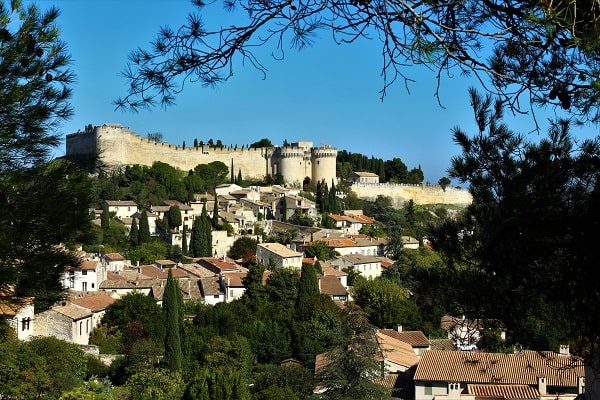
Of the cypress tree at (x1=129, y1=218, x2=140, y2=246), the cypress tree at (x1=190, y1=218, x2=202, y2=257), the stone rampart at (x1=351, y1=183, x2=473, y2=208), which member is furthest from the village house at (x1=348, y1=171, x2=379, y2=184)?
the cypress tree at (x1=129, y1=218, x2=140, y2=246)

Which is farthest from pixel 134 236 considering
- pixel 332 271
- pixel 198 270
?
pixel 332 271

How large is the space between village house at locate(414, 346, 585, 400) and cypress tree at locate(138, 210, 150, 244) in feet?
79.8

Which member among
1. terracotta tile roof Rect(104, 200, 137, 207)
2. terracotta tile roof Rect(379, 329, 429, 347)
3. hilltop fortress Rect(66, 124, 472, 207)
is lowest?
terracotta tile roof Rect(379, 329, 429, 347)

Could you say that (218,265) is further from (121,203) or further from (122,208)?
(121,203)

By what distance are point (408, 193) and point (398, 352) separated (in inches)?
1885

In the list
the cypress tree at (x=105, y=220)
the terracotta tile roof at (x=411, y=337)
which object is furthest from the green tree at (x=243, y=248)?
the terracotta tile roof at (x=411, y=337)

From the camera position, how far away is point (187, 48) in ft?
15.9

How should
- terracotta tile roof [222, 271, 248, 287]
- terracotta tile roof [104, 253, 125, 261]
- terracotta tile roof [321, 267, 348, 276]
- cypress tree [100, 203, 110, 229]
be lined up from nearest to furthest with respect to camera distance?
terracotta tile roof [222, 271, 248, 287] → terracotta tile roof [104, 253, 125, 261] → terracotta tile roof [321, 267, 348, 276] → cypress tree [100, 203, 110, 229]

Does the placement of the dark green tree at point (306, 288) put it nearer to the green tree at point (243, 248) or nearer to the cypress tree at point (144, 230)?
the green tree at point (243, 248)

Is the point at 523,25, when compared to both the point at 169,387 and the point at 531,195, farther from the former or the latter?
the point at 169,387

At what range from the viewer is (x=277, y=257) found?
39.2 m

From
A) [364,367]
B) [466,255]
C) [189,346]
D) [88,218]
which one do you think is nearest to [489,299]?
[466,255]

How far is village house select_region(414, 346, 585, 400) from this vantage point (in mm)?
19328

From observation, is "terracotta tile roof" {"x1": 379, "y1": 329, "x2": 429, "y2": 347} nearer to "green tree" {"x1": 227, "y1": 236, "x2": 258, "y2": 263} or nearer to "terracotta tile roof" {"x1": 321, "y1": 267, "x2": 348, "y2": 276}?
"terracotta tile roof" {"x1": 321, "y1": 267, "x2": 348, "y2": 276}
